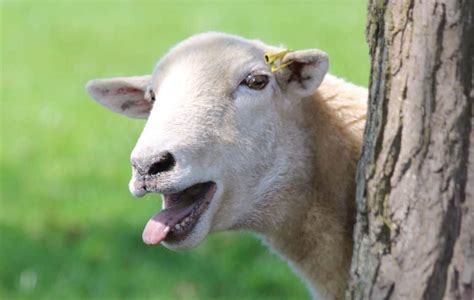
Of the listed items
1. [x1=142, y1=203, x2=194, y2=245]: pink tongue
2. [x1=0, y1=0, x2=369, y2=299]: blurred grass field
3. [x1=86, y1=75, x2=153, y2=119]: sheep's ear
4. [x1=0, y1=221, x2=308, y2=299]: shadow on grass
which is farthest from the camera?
[x1=0, y1=0, x2=369, y2=299]: blurred grass field

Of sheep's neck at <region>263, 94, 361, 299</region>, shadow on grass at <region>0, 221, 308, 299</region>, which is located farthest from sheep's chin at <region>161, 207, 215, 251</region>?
shadow on grass at <region>0, 221, 308, 299</region>

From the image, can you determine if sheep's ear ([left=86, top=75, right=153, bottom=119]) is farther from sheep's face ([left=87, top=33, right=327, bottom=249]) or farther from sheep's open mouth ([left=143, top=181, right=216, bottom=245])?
sheep's open mouth ([left=143, top=181, right=216, bottom=245])

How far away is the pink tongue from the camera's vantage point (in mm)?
4867

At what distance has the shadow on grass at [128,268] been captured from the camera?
331 inches

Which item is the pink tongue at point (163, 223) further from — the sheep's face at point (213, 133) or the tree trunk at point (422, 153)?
the tree trunk at point (422, 153)

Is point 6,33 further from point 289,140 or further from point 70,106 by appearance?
point 289,140

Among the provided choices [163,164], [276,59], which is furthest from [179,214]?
[276,59]

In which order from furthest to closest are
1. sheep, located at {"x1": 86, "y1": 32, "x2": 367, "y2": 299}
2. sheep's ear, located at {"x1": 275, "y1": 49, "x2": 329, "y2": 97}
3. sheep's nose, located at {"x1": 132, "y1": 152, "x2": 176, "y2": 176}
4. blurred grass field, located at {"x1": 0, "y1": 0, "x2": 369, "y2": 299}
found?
blurred grass field, located at {"x1": 0, "y1": 0, "x2": 369, "y2": 299}
sheep's ear, located at {"x1": 275, "y1": 49, "x2": 329, "y2": 97}
sheep, located at {"x1": 86, "y1": 32, "x2": 367, "y2": 299}
sheep's nose, located at {"x1": 132, "y1": 152, "x2": 176, "y2": 176}

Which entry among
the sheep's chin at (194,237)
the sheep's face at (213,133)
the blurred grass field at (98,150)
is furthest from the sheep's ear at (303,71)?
the blurred grass field at (98,150)

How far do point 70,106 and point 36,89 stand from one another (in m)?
0.92

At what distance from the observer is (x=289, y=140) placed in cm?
529

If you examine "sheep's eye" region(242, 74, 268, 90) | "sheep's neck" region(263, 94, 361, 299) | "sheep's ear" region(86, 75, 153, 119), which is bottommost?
"sheep's neck" region(263, 94, 361, 299)

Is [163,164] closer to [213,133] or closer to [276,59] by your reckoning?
[213,133]

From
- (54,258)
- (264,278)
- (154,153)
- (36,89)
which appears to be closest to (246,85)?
(154,153)
